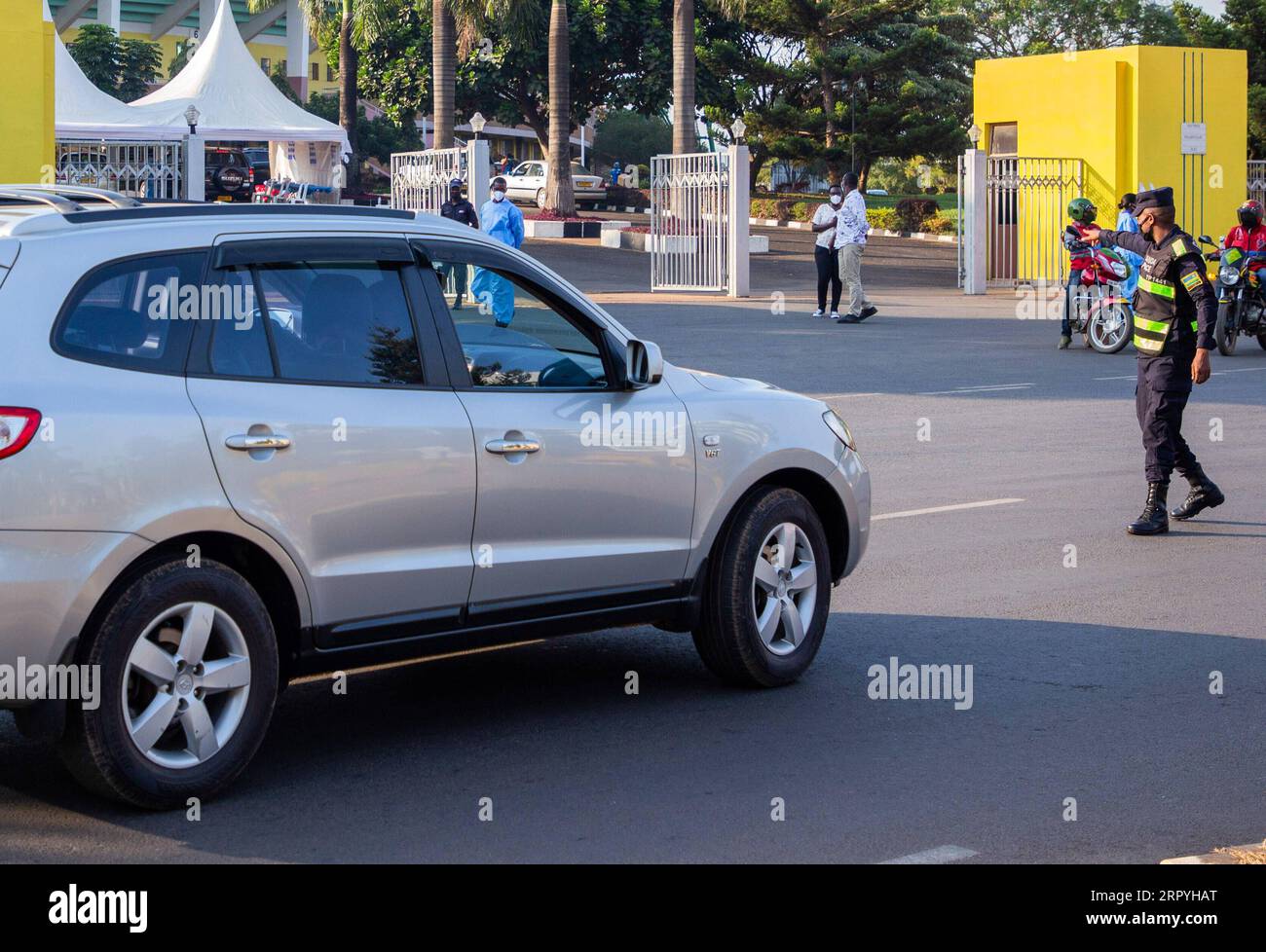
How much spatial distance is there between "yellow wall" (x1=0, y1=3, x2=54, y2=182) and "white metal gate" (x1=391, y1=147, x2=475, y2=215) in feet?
42.6

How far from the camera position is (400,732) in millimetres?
6387

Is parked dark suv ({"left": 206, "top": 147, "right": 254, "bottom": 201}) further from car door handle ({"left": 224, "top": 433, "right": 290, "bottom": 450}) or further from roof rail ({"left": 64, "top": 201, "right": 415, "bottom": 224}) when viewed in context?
car door handle ({"left": 224, "top": 433, "right": 290, "bottom": 450})

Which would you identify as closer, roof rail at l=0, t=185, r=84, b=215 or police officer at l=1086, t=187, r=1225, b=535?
roof rail at l=0, t=185, r=84, b=215

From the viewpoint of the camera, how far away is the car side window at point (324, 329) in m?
5.59

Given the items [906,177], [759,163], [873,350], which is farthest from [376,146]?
[873,350]

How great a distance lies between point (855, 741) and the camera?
6.32 meters

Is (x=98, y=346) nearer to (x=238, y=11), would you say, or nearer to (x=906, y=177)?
(x=906, y=177)

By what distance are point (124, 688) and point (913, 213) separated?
49867 millimetres

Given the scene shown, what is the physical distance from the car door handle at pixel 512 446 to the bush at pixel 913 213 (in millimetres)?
48183

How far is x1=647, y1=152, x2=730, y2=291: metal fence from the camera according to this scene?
32.7m

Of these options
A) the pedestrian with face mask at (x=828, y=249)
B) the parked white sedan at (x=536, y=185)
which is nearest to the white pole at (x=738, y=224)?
the pedestrian with face mask at (x=828, y=249)

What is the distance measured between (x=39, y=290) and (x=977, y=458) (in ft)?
30.7

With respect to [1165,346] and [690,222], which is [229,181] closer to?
[690,222]
